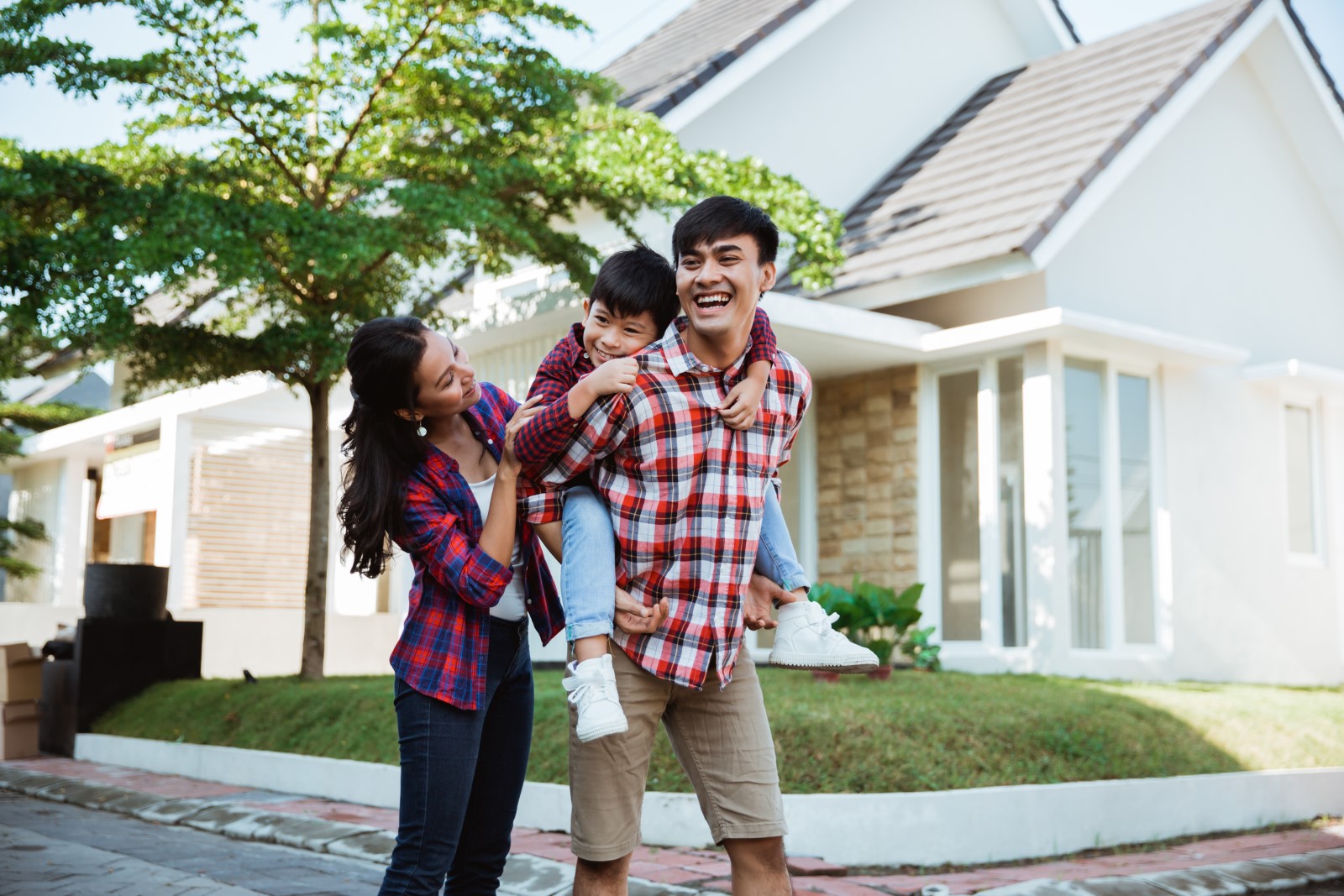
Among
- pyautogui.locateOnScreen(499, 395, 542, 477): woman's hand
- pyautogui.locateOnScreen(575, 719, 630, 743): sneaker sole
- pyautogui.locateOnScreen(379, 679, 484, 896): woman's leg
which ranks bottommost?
pyautogui.locateOnScreen(379, 679, 484, 896): woman's leg

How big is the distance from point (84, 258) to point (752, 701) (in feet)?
20.6

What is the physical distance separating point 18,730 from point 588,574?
8.95 meters

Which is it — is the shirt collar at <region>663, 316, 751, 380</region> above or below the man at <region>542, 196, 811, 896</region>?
above

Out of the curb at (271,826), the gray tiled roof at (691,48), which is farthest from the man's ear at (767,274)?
the gray tiled roof at (691,48)

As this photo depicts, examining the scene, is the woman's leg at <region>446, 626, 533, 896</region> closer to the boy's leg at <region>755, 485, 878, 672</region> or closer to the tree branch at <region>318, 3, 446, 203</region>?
the boy's leg at <region>755, 485, 878, 672</region>

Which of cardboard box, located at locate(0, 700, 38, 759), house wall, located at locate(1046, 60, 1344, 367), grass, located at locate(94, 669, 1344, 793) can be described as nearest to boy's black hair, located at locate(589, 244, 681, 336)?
grass, located at locate(94, 669, 1344, 793)

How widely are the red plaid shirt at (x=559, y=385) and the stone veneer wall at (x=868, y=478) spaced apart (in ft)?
26.8

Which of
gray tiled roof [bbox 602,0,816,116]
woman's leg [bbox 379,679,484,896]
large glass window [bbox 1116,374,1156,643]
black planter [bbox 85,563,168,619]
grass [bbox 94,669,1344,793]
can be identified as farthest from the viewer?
gray tiled roof [bbox 602,0,816,116]

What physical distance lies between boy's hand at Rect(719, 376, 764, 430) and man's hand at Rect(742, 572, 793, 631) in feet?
1.24

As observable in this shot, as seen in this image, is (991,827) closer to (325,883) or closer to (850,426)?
(325,883)

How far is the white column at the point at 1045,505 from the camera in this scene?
10039 millimetres

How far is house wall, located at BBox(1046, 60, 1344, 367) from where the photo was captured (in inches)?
454

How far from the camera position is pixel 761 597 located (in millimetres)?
2904

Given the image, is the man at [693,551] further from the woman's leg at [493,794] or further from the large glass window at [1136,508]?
the large glass window at [1136,508]
